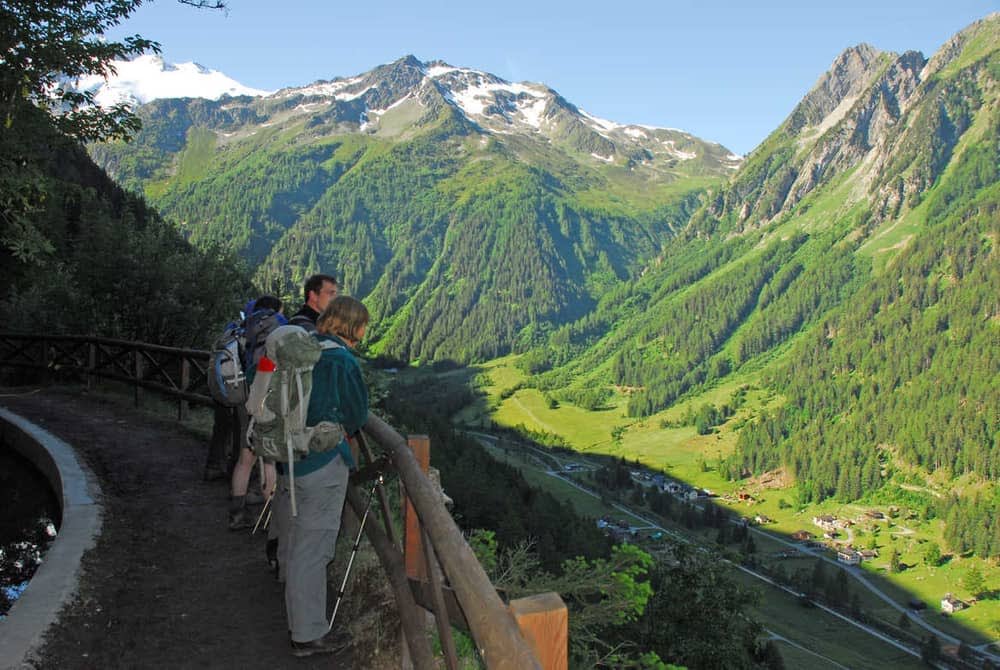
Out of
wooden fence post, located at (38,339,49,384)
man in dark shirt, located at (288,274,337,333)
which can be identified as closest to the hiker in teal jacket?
man in dark shirt, located at (288,274,337,333)

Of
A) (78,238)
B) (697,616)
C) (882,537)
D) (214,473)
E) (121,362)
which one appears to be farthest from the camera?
(882,537)

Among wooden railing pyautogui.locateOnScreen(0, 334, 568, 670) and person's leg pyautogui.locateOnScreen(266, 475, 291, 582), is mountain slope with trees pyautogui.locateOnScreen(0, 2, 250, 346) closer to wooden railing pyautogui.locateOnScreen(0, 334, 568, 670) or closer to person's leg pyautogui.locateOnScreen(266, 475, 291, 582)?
person's leg pyautogui.locateOnScreen(266, 475, 291, 582)

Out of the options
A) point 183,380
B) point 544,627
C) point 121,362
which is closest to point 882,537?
point 121,362

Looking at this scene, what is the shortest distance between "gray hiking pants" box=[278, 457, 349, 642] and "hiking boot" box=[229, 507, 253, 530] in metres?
3.13

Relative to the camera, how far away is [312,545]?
15.9 feet

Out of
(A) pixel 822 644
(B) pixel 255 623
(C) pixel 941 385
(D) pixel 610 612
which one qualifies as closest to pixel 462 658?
(B) pixel 255 623

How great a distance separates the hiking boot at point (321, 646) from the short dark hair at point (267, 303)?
3.44 metres

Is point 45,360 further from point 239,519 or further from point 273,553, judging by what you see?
point 273,553

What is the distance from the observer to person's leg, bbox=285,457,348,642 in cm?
481

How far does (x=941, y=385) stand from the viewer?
194875 mm

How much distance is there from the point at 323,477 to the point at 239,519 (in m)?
3.51

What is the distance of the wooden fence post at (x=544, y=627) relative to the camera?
2.60 metres

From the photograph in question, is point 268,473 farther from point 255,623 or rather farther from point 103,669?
point 103,669

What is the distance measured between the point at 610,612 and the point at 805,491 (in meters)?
194
